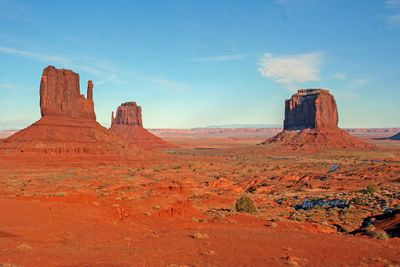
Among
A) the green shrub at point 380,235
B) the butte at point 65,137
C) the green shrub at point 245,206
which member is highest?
the butte at point 65,137

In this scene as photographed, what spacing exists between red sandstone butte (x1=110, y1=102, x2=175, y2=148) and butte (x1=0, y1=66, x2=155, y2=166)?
59329 millimetres

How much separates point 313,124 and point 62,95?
3341 inches

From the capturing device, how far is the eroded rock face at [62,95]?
59812 mm

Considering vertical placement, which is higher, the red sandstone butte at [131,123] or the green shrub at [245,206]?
the red sandstone butte at [131,123]

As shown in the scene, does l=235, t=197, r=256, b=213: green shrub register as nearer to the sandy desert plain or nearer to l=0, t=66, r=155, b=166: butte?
the sandy desert plain

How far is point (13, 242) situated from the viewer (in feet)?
33.4

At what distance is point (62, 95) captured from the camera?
61.3 metres

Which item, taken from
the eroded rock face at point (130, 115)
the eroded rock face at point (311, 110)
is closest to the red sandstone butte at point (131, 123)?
the eroded rock face at point (130, 115)

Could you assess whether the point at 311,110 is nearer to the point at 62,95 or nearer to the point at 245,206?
the point at 62,95

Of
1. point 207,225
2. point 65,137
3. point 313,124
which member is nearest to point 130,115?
point 313,124

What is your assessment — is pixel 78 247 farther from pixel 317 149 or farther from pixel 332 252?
pixel 317 149

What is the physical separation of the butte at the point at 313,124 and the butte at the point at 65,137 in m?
60.6

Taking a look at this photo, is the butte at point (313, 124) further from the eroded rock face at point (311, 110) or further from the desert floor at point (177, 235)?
the desert floor at point (177, 235)

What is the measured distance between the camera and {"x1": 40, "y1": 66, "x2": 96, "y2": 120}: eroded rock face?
5981 cm
